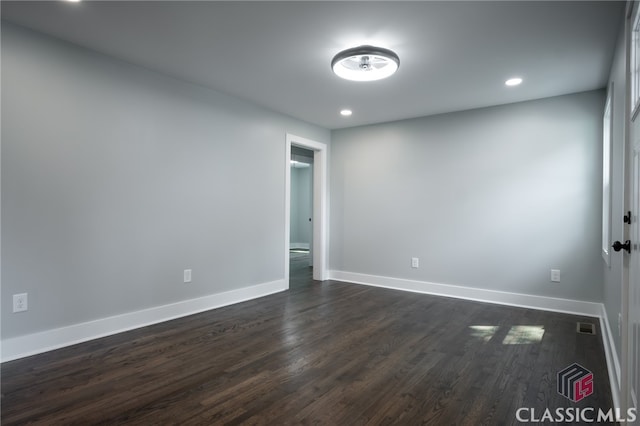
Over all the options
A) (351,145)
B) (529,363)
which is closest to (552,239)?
(529,363)

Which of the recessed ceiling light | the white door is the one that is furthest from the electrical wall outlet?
the recessed ceiling light

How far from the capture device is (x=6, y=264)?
2.44m

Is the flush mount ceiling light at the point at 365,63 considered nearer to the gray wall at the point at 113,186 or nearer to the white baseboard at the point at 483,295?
the gray wall at the point at 113,186

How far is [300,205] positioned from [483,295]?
6562 millimetres

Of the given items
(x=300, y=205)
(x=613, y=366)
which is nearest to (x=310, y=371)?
(x=613, y=366)

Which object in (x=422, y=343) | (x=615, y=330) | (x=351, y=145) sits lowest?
(x=422, y=343)

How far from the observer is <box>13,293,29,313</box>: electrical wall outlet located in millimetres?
2477

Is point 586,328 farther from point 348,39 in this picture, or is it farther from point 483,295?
point 348,39

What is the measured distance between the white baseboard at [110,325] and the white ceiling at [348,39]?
2.27 meters

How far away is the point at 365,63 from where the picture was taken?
2.86m

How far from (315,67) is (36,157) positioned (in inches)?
91.6

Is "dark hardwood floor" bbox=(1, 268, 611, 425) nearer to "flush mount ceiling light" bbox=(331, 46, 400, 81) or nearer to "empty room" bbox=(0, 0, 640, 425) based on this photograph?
"empty room" bbox=(0, 0, 640, 425)

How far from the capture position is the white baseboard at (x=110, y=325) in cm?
250

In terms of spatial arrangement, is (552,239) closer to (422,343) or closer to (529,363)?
(529,363)
